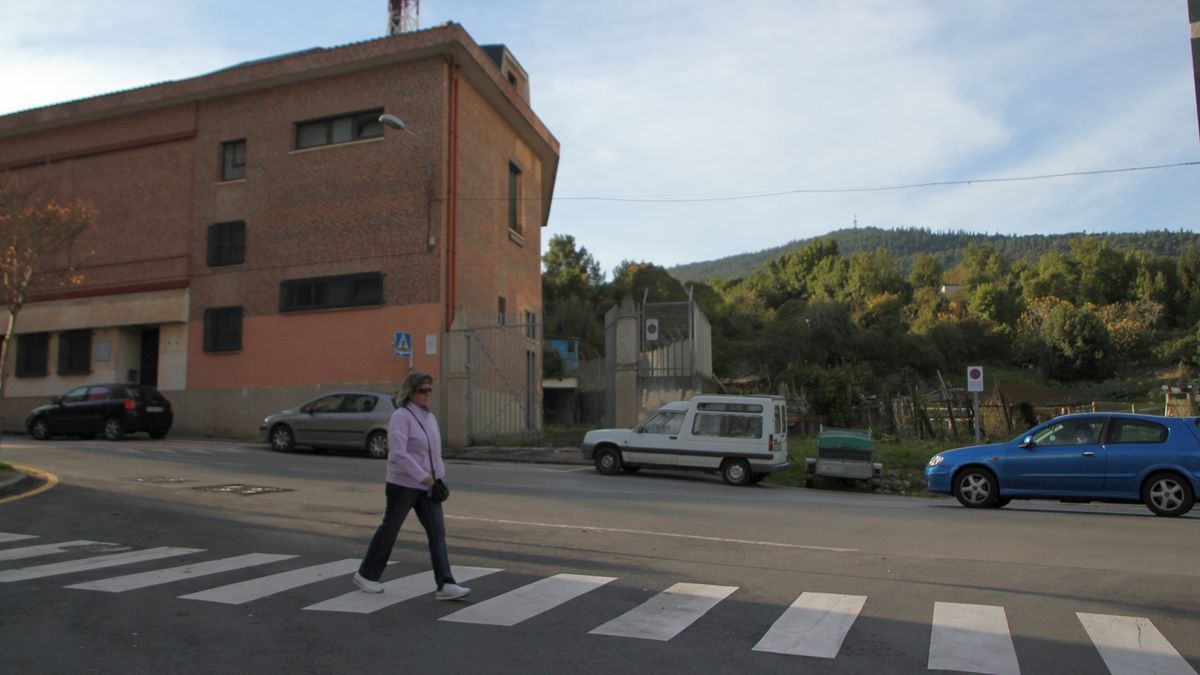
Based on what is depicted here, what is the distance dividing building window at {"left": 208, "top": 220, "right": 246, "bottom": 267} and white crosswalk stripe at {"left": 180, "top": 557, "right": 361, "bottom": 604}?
21.8 metres

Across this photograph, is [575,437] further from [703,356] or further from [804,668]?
[804,668]

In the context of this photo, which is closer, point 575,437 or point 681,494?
point 681,494

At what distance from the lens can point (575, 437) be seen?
24797 mm

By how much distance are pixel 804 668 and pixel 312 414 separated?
17.9m

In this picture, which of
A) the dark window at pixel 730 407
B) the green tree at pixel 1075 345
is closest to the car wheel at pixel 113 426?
the dark window at pixel 730 407

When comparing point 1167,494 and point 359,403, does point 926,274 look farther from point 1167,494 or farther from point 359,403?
point 1167,494

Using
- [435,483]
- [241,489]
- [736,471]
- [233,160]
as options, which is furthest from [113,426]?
[435,483]

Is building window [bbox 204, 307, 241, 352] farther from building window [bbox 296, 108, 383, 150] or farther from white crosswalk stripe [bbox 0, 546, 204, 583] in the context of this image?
white crosswalk stripe [bbox 0, 546, 204, 583]

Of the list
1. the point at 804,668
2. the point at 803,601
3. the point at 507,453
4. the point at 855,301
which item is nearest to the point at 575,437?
the point at 507,453

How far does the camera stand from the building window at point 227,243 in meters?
27.3

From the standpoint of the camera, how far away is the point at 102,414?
2342 cm

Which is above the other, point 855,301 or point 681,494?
point 855,301

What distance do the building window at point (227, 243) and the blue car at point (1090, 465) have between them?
21.4 m

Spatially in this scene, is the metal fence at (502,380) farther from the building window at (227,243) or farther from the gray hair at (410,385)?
the gray hair at (410,385)
